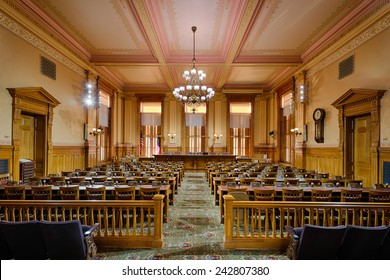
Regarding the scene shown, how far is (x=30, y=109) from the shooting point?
743cm

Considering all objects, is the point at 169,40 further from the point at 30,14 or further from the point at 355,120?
the point at 355,120

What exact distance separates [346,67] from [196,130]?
10.5 meters

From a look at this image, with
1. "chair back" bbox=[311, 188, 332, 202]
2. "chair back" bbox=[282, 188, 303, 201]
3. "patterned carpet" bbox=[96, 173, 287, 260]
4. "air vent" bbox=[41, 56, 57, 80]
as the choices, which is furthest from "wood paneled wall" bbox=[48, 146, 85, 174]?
"chair back" bbox=[311, 188, 332, 202]

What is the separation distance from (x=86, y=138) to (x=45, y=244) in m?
9.26

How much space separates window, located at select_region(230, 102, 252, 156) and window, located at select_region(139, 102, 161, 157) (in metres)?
5.17

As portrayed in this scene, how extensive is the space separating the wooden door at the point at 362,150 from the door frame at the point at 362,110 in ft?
0.95

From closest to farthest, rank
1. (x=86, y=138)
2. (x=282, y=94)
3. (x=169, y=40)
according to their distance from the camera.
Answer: (x=169, y=40) < (x=86, y=138) < (x=282, y=94)

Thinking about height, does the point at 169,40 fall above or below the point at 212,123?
above

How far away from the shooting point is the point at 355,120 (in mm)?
8367

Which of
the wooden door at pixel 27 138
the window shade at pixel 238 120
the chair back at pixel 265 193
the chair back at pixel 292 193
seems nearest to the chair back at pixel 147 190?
the chair back at pixel 265 193

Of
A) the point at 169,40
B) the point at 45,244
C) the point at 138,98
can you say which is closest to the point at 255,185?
the point at 45,244

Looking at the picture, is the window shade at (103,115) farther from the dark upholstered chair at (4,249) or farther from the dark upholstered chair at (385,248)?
the dark upholstered chair at (385,248)

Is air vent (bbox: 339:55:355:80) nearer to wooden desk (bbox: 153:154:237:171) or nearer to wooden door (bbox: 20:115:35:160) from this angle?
wooden desk (bbox: 153:154:237:171)

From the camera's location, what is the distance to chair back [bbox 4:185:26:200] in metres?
4.56
